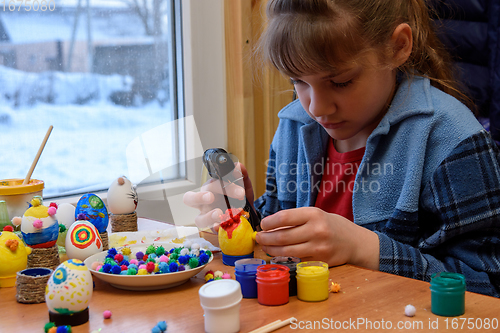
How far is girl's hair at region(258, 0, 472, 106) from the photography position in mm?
776

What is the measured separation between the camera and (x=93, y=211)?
77cm

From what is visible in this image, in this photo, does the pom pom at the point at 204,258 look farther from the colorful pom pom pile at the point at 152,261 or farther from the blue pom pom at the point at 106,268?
the blue pom pom at the point at 106,268

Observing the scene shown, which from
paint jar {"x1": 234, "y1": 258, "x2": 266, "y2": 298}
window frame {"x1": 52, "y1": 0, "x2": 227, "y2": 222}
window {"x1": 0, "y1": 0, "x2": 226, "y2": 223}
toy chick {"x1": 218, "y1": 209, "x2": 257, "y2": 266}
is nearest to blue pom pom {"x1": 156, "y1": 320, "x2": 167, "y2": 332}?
paint jar {"x1": 234, "y1": 258, "x2": 266, "y2": 298}

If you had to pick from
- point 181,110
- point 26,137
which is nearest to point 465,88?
point 181,110

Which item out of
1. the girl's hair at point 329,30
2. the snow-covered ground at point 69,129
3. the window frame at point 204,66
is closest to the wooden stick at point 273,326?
the girl's hair at point 329,30

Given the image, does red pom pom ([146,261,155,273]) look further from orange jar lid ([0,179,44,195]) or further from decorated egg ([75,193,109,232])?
orange jar lid ([0,179,44,195])

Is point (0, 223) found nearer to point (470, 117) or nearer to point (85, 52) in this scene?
point (85, 52)

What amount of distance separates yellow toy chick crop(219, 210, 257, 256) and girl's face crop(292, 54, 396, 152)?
0.90ft

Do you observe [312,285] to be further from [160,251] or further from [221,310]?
[160,251]

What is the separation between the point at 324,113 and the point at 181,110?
784 millimetres

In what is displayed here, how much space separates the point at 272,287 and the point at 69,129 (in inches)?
38.8

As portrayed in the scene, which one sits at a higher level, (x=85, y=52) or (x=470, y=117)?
(x=85, y=52)

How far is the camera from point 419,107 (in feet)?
2.85

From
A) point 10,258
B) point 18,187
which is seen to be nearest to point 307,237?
point 10,258
